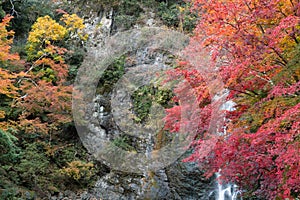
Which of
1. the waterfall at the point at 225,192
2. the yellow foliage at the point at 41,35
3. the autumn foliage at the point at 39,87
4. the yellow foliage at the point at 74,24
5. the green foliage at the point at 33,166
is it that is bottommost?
the waterfall at the point at 225,192

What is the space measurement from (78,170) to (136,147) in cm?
244

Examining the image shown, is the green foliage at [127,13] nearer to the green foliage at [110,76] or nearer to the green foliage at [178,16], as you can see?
the green foliage at [178,16]

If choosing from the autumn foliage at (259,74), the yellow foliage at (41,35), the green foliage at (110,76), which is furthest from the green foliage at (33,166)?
the autumn foliage at (259,74)

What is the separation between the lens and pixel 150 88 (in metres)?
13.3

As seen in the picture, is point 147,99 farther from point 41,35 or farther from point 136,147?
point 41,35

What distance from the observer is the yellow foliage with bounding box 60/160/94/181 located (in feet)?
34.7

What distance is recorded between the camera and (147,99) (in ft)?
42.5

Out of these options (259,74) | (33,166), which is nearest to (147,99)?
(33,166)

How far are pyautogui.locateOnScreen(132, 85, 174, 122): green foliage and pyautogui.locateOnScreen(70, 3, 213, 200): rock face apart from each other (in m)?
0.36

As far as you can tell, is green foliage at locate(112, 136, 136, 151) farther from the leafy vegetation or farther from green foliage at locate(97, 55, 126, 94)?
green foliage at locate(97, 55, 126, 94)

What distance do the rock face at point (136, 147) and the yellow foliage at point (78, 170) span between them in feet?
1.81

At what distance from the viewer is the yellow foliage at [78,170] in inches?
416

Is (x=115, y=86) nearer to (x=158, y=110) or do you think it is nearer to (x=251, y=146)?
(x=158, y=110)

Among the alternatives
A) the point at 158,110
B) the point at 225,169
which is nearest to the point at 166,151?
the point at 158,110
